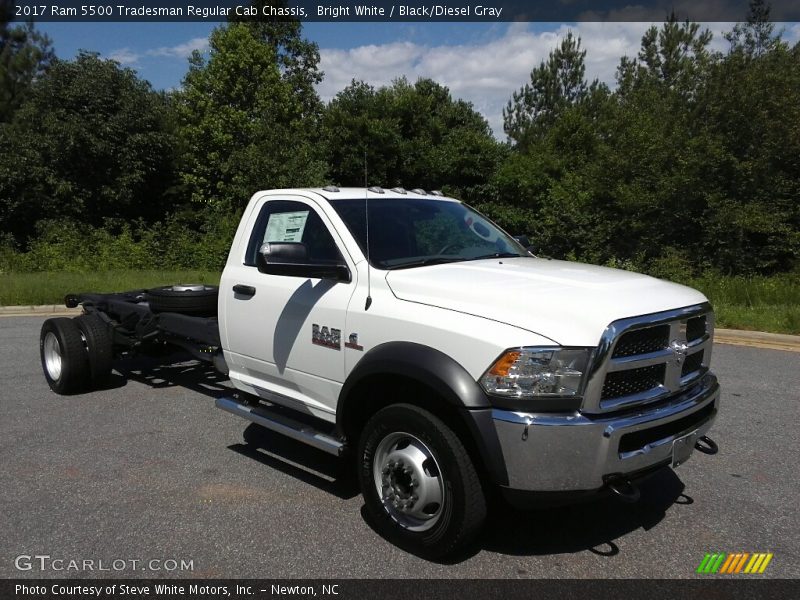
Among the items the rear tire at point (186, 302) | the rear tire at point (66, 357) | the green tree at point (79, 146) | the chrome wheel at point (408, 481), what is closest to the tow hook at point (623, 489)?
the chrome wheel at point (408, 481)

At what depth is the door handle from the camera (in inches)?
183

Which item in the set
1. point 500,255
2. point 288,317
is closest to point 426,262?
point 500,255

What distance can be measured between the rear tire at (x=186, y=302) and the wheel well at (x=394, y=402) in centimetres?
285

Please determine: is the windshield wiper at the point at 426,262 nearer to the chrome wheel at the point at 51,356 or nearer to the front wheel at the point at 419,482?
the front wheel at the point at 419,482

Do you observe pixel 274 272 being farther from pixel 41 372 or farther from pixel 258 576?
pixel 41 372

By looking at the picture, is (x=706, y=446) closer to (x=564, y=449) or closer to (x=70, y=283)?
(x=564, y=449)

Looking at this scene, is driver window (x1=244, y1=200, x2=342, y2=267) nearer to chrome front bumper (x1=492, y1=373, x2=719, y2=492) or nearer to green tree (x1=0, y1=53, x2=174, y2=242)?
chrome front bumper (x1=492, y1=373, x2=719, y2=492)

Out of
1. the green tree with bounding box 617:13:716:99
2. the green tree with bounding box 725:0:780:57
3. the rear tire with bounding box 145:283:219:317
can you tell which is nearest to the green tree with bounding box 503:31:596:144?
the green tree with bounding box 617:13:716:99

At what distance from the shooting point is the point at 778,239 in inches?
779

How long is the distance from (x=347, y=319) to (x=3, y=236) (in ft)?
109

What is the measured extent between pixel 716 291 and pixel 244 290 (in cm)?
1107

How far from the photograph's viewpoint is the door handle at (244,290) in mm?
4647

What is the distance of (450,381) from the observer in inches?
123

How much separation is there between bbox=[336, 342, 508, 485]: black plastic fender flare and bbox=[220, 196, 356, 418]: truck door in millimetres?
487
